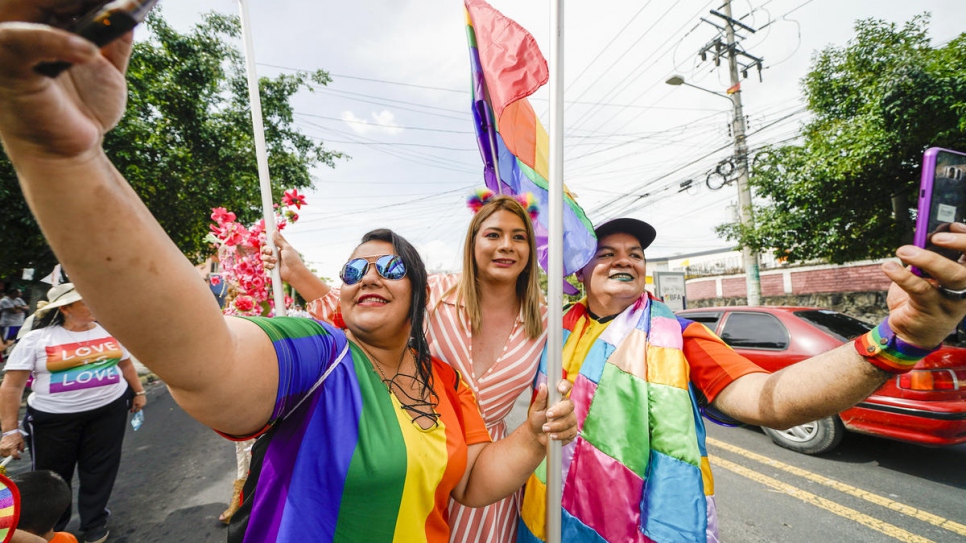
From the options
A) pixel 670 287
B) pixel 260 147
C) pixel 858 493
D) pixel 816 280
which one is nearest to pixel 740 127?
pixel 670 287

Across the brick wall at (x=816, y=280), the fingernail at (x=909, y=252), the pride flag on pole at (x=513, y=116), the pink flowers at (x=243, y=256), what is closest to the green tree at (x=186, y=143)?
the pink flowers at (x=243, y=256)

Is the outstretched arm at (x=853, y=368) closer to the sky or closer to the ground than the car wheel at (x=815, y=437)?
closer to the sky

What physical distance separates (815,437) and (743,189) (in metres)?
8.09

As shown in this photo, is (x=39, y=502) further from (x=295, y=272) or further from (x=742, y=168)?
(x=742, y=168)

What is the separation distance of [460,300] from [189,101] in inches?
366

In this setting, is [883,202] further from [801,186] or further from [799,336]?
[799,336]

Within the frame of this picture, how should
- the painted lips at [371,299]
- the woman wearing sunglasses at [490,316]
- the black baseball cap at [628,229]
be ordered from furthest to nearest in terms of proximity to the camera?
the black baseball cap at [628,229], the woman wearing sunglasses at [490,316], the painted lips at [371,299]

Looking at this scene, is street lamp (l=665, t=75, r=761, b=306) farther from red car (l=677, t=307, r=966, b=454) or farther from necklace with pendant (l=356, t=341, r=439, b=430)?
necklace with pendant (l=356, t=341, r=439, b=430)

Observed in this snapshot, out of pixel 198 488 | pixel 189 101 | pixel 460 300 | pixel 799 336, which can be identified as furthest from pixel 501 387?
pixel 189 101

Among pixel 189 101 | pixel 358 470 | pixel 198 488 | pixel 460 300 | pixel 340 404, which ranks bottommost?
pixel 198 488

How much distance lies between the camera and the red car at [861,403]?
3473 millimetres

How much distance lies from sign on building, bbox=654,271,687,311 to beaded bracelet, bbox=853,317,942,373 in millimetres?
12462

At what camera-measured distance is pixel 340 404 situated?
103 cm

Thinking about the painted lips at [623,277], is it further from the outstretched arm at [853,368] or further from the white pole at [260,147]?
the white pole at [260,147]
